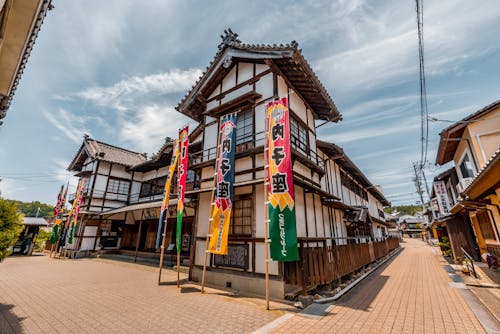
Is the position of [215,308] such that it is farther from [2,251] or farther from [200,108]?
[200,108]

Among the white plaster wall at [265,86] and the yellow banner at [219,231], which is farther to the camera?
the white plaster wall at [265,86]

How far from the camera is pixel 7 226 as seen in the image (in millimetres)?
7004

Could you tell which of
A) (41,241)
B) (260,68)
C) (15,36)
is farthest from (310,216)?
(41,241)

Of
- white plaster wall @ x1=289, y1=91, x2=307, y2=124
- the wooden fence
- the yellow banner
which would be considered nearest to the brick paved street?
the wooden fence

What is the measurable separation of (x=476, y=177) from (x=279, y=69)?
799cm

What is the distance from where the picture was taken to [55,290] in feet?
24.6

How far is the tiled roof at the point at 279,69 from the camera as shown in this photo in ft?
28.4

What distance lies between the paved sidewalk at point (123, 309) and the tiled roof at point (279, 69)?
8989 millimetres

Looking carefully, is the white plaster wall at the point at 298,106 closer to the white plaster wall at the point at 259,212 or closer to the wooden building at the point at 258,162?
the wooden building at the point at 258,162

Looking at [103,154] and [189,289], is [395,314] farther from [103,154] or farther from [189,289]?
[103,154]

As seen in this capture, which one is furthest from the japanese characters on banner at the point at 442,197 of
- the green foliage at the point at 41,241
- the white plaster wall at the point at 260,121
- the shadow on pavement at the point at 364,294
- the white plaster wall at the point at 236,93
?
the green foliage at the point at 41,241

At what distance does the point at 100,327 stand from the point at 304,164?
8.25 metres

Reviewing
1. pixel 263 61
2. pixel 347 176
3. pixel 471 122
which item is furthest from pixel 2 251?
pixel 471 122

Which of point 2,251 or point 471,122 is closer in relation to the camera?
point 2,251
